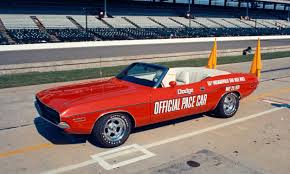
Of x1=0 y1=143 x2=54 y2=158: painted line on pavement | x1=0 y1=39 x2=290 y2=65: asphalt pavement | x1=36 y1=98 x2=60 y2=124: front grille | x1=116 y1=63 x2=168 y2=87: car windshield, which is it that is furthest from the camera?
x1=0 y1=39 x2=290 y2=65: asphalt pavement

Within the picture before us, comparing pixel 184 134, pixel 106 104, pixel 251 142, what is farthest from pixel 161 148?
pixel 251 142

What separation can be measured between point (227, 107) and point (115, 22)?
33.0 metres

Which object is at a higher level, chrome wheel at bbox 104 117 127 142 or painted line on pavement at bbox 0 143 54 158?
chrome wheel at bbox 104 117 127 142

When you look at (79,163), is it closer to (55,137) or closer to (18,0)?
(55,137)

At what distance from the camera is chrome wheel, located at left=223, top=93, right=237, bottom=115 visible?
24.8 ft

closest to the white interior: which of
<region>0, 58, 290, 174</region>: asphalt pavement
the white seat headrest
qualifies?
the white seat headrest

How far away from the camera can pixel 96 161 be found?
207 inches

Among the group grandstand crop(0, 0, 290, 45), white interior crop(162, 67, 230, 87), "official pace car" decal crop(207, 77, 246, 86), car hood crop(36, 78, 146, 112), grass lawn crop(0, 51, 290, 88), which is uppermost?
grandstand crop(0, 0, 290, 45)

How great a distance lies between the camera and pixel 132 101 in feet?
19.2

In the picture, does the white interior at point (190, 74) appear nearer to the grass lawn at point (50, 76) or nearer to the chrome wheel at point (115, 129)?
the chrome wheel at point (115, 129)

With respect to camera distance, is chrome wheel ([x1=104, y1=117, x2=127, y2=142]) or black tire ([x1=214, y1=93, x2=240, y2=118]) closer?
chrome wheel ([x1=104, y1=117, x2=127, y2=142])

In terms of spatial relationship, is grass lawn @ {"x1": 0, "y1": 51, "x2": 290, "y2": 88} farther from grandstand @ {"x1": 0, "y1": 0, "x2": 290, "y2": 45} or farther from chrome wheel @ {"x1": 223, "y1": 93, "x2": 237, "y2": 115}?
grandstand @ {"x1": 0, "y1": 0, "x2": 290, "y2": 45}

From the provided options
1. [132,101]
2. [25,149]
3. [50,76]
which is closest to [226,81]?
[132,101]

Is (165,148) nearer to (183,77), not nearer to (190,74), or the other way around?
(183,77)
